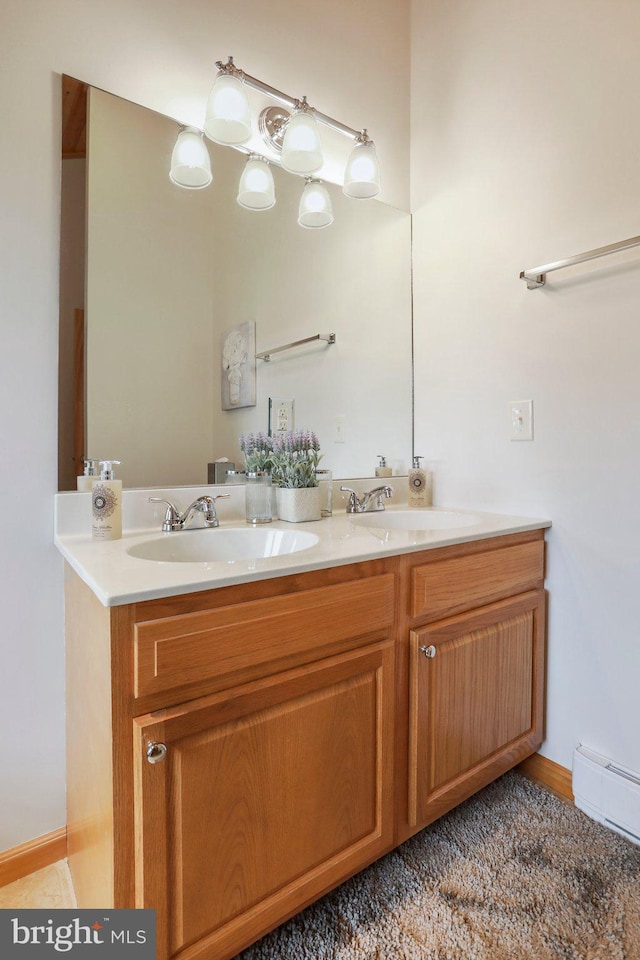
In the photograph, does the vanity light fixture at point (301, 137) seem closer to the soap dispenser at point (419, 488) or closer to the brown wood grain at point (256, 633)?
the soap dispenser at point (419, 488)

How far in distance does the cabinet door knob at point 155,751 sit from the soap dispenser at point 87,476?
2.20ft

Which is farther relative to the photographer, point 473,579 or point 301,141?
point 301,141

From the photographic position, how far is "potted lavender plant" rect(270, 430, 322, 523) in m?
1.44

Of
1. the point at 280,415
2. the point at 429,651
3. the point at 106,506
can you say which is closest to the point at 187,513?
the point at 106,506

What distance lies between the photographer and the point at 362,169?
63.6 inches

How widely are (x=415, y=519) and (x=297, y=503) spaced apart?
47cm

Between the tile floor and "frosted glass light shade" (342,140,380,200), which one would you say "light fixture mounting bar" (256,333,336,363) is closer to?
"frosted glass light shade" (342,140,380,200)

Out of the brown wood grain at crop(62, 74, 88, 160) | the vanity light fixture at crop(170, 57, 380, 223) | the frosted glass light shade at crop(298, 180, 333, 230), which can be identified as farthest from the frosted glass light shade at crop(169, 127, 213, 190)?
the frosted glass light shade at crop(298, 180, 333, 230)

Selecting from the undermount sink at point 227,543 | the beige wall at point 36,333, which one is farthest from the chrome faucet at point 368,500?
the beige wall at point 36,333

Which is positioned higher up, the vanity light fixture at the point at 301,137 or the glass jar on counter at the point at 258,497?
the vanity light fixture at the point at 301,137

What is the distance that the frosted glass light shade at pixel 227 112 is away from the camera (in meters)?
1.33

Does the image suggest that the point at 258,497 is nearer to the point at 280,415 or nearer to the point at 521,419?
the point at 280,415

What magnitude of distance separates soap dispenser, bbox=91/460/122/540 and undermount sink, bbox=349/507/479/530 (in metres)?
0.72

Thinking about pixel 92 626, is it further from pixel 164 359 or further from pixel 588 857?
pixel 588 857
